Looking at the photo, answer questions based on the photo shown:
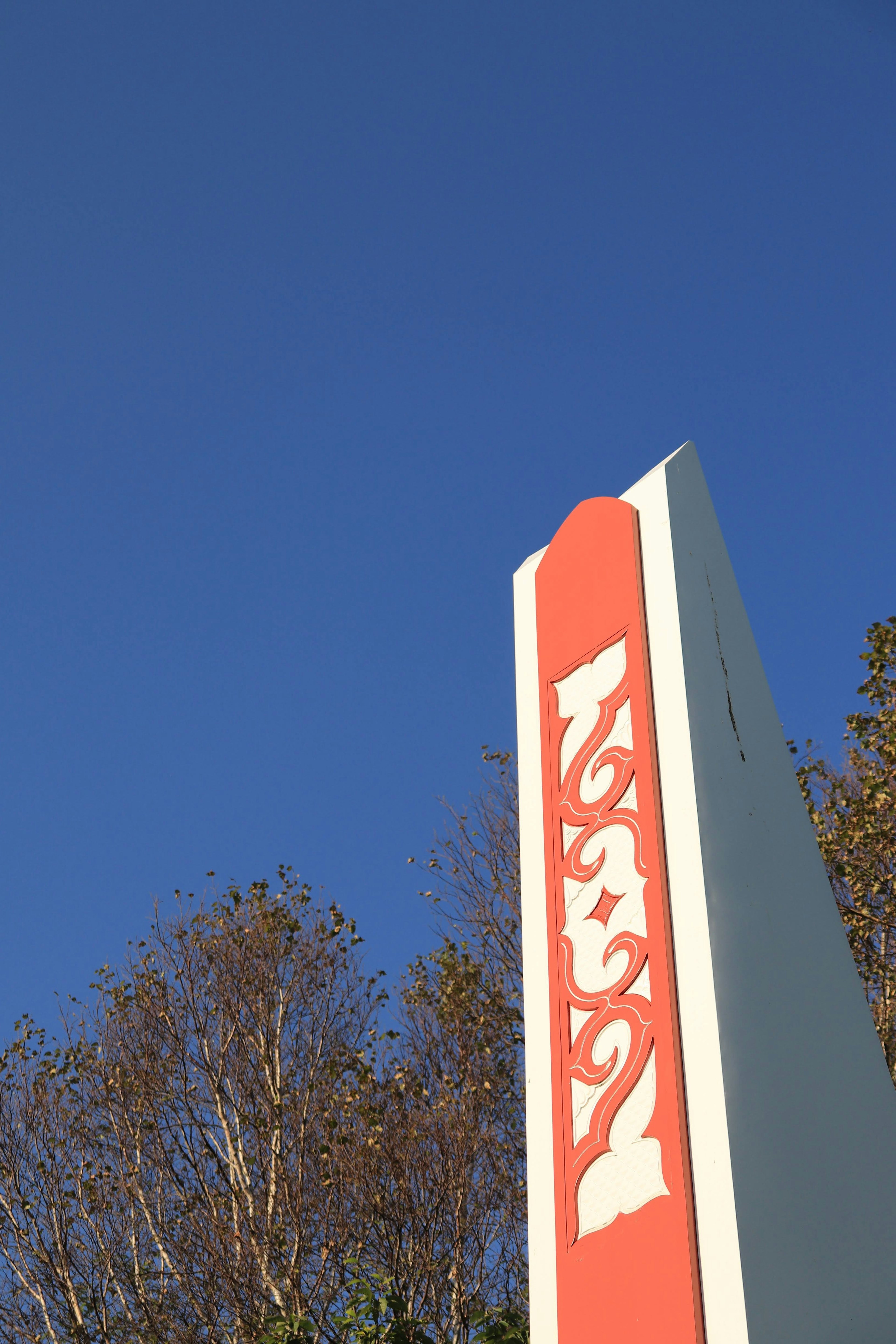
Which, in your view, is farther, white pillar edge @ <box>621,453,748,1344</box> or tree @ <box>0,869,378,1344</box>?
tree @ <box>0,869,378,1344</box>

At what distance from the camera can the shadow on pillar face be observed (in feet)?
11.1

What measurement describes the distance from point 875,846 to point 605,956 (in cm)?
650

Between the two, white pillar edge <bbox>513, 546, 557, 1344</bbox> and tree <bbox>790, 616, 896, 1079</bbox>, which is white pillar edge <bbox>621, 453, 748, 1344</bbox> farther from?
tree <bbox>790, 616, 896, 1079</bbox>

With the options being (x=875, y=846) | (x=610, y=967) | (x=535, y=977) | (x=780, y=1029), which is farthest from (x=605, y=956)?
(x=875, y=846)

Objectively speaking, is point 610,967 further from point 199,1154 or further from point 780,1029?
point 199,1154

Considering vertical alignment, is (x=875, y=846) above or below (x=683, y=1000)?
above

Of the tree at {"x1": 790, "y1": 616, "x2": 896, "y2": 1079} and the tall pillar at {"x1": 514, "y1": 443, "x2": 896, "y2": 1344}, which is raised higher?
the tree at {"x1": 790, "y1": 616, "x2": 896, "y2": 1079}

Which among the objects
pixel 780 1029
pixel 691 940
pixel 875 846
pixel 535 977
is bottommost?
pixel 780 1029

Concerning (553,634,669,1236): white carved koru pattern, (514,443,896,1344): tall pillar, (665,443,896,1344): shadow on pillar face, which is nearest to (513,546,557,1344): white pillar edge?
(514,443,896,1344): tall pillar

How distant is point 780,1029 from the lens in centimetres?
376

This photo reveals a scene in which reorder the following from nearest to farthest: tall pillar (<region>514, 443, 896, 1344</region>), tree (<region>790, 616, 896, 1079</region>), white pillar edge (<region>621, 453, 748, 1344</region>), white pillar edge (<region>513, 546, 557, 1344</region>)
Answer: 1. white pillar edge (<region>621, 453, 748, 1344</region>)
2. tall pillar (<region>514, 443, 896, 1344</region>)
3. white pillar edge (<region>513, 546, 557, 1344</region>)
4. tree (<region>790, 616, 896, 1079</region>)

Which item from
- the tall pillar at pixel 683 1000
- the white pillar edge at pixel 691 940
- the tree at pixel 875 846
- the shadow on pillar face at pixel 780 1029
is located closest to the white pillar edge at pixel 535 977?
the tall pillar at pixel 683 1000

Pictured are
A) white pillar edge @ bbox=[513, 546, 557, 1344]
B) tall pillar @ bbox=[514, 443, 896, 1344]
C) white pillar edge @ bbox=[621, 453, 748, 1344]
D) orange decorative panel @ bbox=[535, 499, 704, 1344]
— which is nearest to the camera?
white pillar edge @ bbox=[621, 453, 748, 1344]

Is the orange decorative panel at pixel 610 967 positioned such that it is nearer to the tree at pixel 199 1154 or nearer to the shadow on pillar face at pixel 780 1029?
the shadow on pillar face at pixel 780 1029
